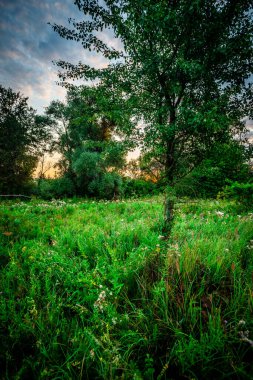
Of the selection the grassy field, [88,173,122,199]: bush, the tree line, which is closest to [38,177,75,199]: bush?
[88,173,122,199]: bush

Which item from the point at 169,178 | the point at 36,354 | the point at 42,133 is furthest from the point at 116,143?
the point at 42,133

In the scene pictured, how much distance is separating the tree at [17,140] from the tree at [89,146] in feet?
8.88

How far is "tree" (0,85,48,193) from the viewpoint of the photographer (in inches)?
794

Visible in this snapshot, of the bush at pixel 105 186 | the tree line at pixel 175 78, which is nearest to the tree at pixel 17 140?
the bush at pixel 105 186

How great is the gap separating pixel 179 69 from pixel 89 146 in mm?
2086

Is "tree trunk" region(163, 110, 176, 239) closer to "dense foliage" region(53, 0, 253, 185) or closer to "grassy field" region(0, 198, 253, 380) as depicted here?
"dense foliage" region(53, 0, 253, 185)

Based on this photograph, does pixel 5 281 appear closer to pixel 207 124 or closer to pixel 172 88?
pixel 207 124

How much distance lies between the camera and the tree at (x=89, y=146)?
3.65m

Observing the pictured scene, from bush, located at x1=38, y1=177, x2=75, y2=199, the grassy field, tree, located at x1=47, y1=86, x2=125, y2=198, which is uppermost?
tree, located at x1=47, y1=86, x2=125, y2=198

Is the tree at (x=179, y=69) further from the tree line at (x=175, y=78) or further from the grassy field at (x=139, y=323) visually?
the grassy field at (x=139, y=323)

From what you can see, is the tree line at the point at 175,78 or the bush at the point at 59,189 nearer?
the tree line at the point at 175,78

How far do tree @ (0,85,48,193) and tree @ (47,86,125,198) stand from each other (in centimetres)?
271

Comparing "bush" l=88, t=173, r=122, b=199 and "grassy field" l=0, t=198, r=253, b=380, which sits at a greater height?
"bush" l=88, t=173, r=122, b=199

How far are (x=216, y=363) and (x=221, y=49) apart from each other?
3.59m
